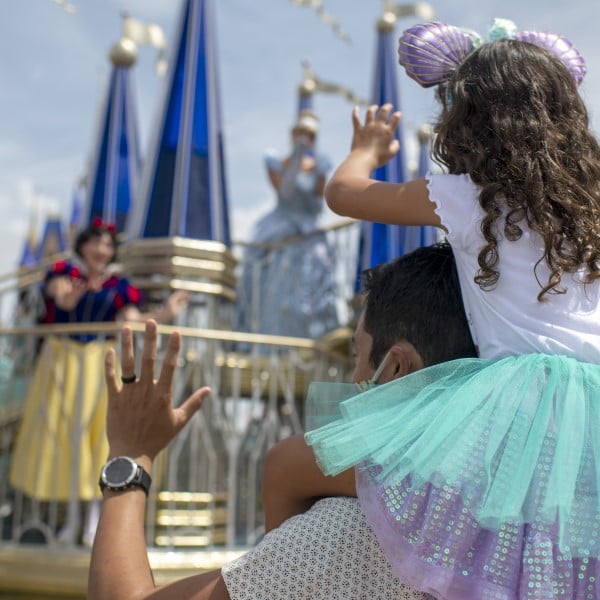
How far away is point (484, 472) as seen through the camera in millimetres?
812

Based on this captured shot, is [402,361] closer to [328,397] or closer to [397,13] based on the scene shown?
[328,397]

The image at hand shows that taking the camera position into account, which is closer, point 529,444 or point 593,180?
point 529,444

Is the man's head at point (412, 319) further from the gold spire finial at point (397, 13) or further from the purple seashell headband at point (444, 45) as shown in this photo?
→ the gold spire finial at point (397, 13)

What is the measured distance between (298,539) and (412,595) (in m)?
0.15

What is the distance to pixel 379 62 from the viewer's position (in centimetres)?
530

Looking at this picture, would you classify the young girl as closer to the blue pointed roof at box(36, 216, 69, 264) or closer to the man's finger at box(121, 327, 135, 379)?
the man's finger at box(121, 327, 135, 379)

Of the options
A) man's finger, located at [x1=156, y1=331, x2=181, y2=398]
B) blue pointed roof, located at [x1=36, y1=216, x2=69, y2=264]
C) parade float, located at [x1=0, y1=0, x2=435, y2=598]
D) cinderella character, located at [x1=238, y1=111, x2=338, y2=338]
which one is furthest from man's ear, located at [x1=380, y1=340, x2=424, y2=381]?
blue pointed roof, located at [x1=36, y1=216, x2=69, y2=264]

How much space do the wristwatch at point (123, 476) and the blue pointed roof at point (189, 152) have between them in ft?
9.10

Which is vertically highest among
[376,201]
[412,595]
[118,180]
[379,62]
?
[379,62]

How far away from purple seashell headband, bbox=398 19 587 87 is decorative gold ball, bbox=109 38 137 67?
18.2ft

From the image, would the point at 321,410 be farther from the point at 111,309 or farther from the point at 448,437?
the point at 111,309

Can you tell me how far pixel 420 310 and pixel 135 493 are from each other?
462mm

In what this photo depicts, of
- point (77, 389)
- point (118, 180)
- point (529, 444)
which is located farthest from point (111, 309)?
point (529, 444)

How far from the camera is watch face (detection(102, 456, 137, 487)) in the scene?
3.24 ft
